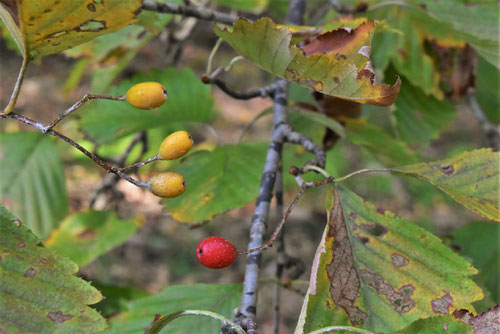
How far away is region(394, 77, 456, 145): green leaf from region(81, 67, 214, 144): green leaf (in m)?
0.68

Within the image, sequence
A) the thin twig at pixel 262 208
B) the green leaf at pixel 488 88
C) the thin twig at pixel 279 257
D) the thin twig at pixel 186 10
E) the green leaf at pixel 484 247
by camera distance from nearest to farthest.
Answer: the thin twig at pixel 262 208 → the thin twig at pixel 186 10 → the thin twig at pixel 279 257 → the green leaf at pixel 484 247 → the green leaf at pixel 488 88

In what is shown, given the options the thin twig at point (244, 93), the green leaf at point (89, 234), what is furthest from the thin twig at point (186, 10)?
the green leaf at point (89, 234)

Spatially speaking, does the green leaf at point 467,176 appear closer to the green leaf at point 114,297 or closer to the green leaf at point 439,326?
the green leaf at point 439,326

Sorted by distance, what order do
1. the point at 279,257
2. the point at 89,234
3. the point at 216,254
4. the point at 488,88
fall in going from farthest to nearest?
the point at 488,88 → the point at 89,234 → the point at 279,257 → the point at 216,254

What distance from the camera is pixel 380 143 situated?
1516 millimetres

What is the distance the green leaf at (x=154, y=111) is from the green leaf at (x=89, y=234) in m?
0.36

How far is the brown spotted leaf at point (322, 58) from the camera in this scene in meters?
0.85

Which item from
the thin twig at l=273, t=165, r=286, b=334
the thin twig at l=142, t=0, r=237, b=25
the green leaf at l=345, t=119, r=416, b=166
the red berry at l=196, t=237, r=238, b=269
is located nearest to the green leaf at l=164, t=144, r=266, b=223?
the thin twig at l=273, t=165, r=286, b=334

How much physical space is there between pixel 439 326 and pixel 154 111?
125 cm

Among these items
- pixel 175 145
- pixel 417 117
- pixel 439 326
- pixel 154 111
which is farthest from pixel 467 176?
pixel 154 111

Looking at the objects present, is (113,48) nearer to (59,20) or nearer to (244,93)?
(244,93)

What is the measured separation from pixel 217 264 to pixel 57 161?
4.46 feet

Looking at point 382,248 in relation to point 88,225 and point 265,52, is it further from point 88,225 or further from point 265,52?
point 88,225

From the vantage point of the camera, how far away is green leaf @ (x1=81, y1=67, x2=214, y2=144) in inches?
69.2
